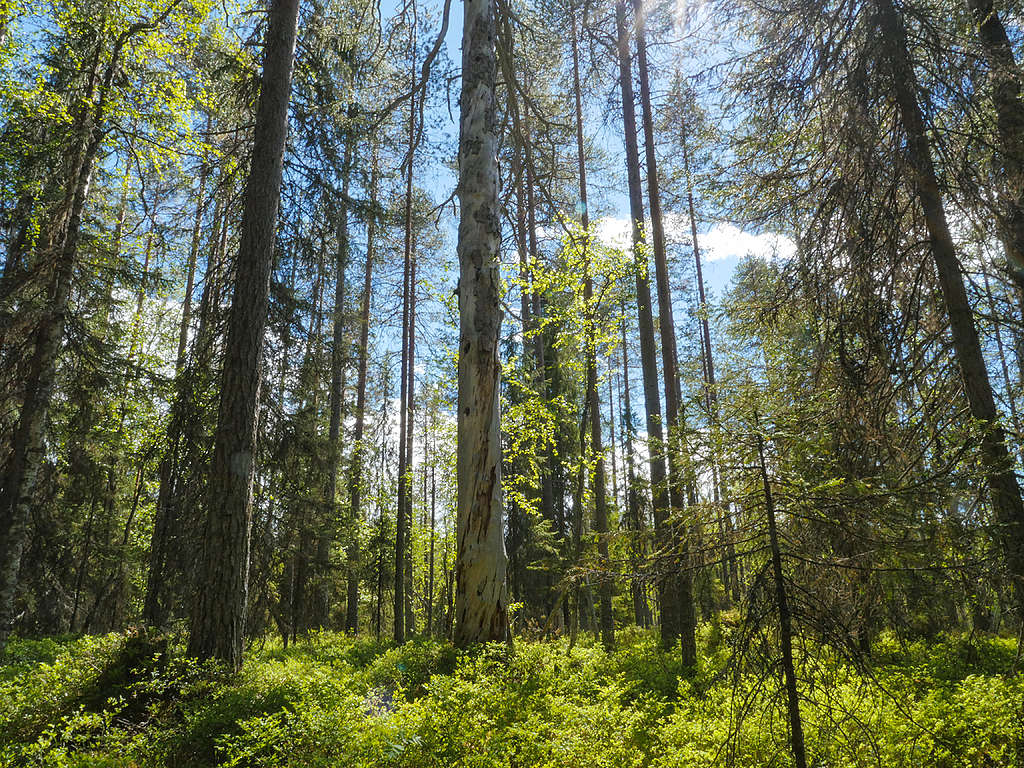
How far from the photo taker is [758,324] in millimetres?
6270

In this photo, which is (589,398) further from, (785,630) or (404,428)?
(785,630)

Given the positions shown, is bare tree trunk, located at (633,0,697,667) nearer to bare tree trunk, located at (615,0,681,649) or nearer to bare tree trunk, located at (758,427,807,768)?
bare tree trunk, located at (615,0,681,649)

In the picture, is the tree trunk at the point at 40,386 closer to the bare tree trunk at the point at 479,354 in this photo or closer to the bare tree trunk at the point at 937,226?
the bare tree trunk at the point at 479,354

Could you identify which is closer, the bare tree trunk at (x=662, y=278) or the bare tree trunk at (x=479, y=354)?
the bare tree trunk at (x=479, y=354)

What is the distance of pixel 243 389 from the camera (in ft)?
20.9

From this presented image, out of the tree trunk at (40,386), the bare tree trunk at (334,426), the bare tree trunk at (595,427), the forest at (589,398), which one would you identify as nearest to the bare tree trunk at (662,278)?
the forest at (589,398)

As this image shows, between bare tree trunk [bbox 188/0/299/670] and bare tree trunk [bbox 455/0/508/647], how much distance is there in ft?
8.13

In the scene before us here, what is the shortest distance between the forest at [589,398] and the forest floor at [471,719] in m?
0.04

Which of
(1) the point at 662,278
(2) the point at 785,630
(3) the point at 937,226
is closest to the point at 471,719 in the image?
(2) the point at 785,630

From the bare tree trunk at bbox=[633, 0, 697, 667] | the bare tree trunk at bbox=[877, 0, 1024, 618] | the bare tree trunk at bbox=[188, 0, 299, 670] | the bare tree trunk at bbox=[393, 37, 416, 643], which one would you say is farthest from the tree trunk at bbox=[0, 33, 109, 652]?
the bare tree trunk at bbox=[877, 0, 1024, 618]

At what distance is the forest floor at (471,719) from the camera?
3.35m

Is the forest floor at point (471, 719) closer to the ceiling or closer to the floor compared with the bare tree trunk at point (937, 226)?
closer to the floor

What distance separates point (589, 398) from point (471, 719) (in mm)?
9482

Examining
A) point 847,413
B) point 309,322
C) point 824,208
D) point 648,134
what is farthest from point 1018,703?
point 648,134
